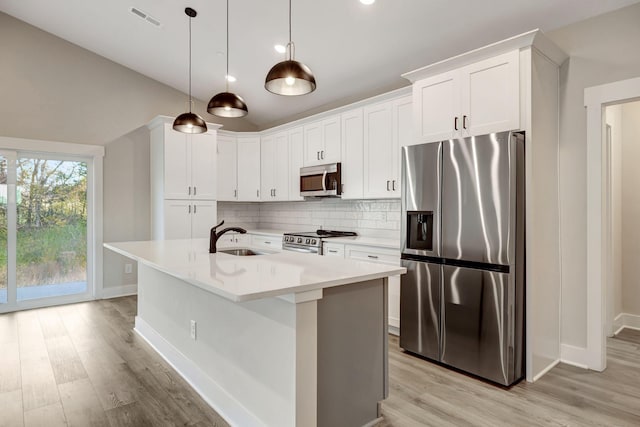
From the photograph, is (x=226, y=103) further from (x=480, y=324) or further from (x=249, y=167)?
(x=249, y=167)

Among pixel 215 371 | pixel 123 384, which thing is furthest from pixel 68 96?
pixel 215 371

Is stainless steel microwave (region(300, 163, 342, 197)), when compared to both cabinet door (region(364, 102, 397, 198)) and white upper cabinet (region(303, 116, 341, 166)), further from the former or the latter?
cabinet door (region(364, 102, 397, 198))

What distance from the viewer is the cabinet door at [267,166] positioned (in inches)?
218

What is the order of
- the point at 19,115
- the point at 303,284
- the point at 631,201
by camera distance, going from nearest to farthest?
the point at 303,284 < the point at 631,201 < the point at 19,115

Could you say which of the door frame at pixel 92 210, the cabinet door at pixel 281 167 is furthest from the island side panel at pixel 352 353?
the door frame at pixel 92 210

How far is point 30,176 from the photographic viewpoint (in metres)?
4.61

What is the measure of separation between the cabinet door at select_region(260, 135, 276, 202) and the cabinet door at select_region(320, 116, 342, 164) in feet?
3.67

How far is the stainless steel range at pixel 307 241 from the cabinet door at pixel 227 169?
4.79 ft

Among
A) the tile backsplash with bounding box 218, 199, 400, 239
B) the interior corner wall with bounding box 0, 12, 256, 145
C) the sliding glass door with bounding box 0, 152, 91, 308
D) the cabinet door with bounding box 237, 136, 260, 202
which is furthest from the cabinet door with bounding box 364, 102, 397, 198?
the sliding glass door with bounding box 0, 152, 91, 308

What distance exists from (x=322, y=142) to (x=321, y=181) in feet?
1.69

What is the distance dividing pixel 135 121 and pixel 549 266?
5199mm

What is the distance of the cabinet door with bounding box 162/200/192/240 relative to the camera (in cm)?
495

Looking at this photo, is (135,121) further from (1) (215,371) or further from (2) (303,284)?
(2) (303,284)

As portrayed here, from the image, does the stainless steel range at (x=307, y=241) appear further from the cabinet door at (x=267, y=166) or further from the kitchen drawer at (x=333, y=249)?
the cabinet door at (x=267, y=166)
